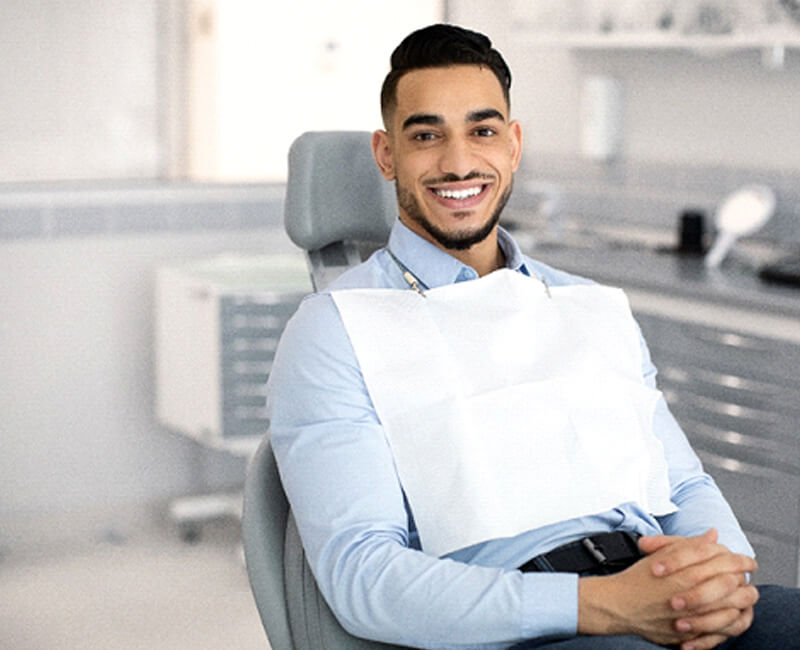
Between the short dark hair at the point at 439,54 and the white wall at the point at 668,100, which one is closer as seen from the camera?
the short dark hair at the point at 439,54

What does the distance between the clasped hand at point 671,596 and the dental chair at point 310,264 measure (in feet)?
1.03

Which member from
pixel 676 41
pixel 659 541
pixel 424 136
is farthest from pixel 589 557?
pixel 676 41

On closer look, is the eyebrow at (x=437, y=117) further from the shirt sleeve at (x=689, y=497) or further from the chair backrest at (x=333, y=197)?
the shirt sleeve at (x=689, y=497)

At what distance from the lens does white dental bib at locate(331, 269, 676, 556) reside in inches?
68.1

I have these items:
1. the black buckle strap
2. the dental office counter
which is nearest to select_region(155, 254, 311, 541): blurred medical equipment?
the dental office counter

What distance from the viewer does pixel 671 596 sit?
5.11ft

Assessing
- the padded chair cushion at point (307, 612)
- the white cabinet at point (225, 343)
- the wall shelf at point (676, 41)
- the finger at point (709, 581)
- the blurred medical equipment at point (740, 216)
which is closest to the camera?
the finger at point (709, 581)

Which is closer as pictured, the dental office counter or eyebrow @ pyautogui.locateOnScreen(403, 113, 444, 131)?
eyebrow @ pyautogui.locateOnScreen(403, 113, 444, 131)

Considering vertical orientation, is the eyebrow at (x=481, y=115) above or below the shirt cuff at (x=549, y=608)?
above

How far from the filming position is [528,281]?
193 cm

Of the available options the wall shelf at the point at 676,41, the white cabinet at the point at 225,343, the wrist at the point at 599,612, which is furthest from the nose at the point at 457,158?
the white cabinet at the point at 225,343

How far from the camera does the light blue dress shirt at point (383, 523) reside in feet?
5.18

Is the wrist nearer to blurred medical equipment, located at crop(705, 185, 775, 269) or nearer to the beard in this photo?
the beard

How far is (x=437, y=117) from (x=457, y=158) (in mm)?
65
